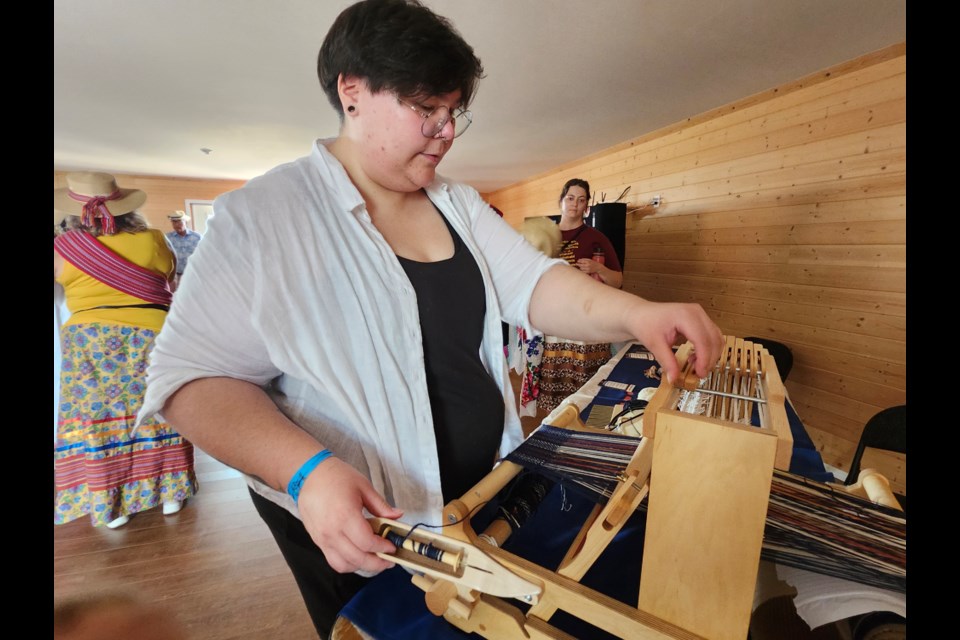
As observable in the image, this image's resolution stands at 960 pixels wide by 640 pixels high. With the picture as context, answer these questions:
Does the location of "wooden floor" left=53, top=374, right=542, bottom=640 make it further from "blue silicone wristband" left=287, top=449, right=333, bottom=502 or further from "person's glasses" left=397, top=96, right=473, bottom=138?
"person's glasses" left=397, top=96, right=473, bottom=138

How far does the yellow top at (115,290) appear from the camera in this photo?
5.22 ft

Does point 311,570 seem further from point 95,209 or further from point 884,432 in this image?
point 884,432

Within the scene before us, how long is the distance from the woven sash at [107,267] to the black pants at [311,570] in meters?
1.54

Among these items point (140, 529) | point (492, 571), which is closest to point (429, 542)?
point (492, 571)

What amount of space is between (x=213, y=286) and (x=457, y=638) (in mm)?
543

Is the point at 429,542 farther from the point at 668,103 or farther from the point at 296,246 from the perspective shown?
the point at 668,103

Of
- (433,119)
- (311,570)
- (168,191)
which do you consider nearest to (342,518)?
(311,570)

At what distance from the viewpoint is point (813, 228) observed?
2.24m

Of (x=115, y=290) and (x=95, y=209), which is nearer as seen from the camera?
(x=95, y=209)

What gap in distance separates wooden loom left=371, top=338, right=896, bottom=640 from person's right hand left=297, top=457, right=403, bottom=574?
0.8 inches

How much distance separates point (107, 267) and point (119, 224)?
18cm

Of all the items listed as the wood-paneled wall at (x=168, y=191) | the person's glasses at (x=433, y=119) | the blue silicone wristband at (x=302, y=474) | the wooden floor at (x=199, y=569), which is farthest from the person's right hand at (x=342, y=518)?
the wood-paneled wall at (x=168, y=191)

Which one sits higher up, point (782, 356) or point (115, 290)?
point (115, 290)

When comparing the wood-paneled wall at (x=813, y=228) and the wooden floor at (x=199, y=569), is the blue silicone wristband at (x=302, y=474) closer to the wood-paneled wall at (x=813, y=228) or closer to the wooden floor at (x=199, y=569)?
the wooden floor at (x=199, y=569)
